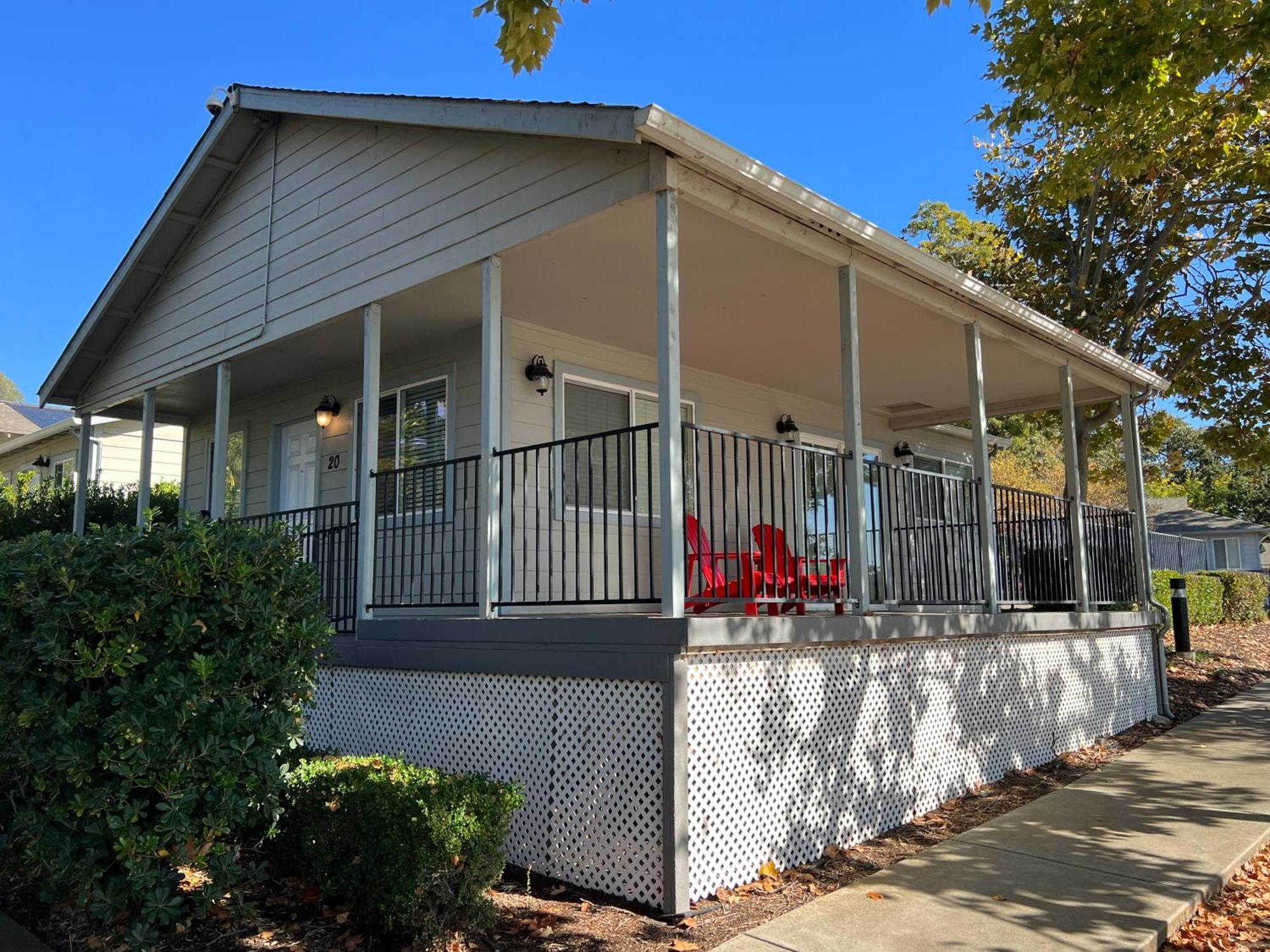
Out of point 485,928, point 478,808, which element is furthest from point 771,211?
point 485,928

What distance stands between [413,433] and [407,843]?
543 cm

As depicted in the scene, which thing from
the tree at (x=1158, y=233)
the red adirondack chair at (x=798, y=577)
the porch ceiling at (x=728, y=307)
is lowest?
the red adirondack chair at (x=798, y=577)

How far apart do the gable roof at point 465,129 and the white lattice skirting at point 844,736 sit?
2.68 meters

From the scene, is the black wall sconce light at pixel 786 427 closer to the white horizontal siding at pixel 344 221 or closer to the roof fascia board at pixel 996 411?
the roof fascia board at pixel 996 411

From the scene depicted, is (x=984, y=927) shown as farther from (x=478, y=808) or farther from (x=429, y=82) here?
(x=429, y=82)

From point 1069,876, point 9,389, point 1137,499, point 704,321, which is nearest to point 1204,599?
point 1137,499

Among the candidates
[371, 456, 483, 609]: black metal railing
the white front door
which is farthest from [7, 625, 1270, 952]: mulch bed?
the white front door

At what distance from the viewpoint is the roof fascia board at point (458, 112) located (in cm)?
522

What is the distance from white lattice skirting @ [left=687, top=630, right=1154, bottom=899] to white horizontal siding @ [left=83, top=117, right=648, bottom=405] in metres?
2.90

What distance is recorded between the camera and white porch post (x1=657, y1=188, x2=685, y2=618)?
4914 mm

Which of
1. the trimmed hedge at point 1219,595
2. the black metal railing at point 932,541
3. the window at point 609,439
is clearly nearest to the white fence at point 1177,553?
the trimmed hedge at point 1219,595

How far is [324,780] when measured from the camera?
4.75 metres

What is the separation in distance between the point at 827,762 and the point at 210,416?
373 inches

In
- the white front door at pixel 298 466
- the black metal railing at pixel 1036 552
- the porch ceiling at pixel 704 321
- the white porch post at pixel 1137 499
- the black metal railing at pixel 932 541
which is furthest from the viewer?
the white front door at pixel 298 466
